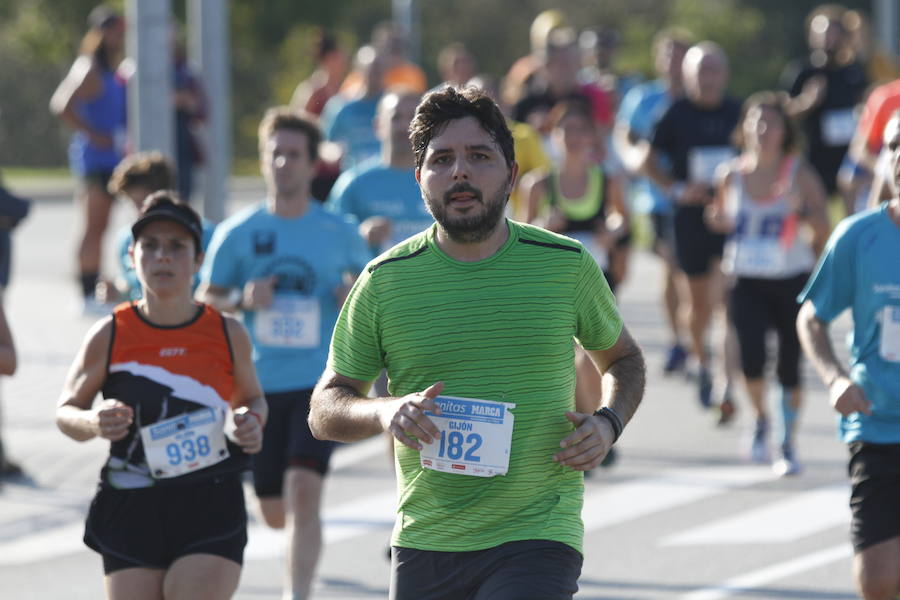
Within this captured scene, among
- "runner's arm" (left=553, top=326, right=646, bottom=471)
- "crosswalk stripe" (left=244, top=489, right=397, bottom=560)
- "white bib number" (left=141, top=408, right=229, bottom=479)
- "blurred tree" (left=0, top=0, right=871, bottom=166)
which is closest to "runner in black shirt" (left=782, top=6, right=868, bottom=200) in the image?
"crosswalk stripe" (left=244, top=489, right=397, bottom=560)

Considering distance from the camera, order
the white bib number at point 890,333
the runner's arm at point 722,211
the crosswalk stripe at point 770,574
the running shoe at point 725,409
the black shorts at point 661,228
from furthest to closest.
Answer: the black shorts at point 661,228
the running shoe at point 725,409
the runner's arm at point 722,211
the crosswalk stripe at point 770,574
the white bib number at point 890,333

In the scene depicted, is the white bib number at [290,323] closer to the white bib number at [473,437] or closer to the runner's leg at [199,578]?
the runner's leg at [199,578]

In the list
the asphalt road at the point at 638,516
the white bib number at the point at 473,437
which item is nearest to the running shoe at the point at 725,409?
the asphalt road at the point at 638,516

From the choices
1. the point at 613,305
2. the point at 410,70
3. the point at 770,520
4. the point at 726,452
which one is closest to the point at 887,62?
the point at 410,70

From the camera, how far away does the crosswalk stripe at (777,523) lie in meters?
8.63

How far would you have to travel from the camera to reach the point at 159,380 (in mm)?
5664

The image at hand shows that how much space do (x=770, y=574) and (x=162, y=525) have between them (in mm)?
3351

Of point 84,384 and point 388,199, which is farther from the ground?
point 388,199

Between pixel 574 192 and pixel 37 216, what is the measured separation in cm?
2109

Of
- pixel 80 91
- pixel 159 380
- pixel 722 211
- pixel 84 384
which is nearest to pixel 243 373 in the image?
pixel 159 380

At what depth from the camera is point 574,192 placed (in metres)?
10.5

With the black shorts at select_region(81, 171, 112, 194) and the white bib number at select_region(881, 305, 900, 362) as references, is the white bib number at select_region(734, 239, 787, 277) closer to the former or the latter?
the white bib number at select_region(881, 305, 900, 362)

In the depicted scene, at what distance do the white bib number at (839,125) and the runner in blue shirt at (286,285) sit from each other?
8.32 m

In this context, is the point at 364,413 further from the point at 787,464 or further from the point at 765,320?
the point at 765,320
